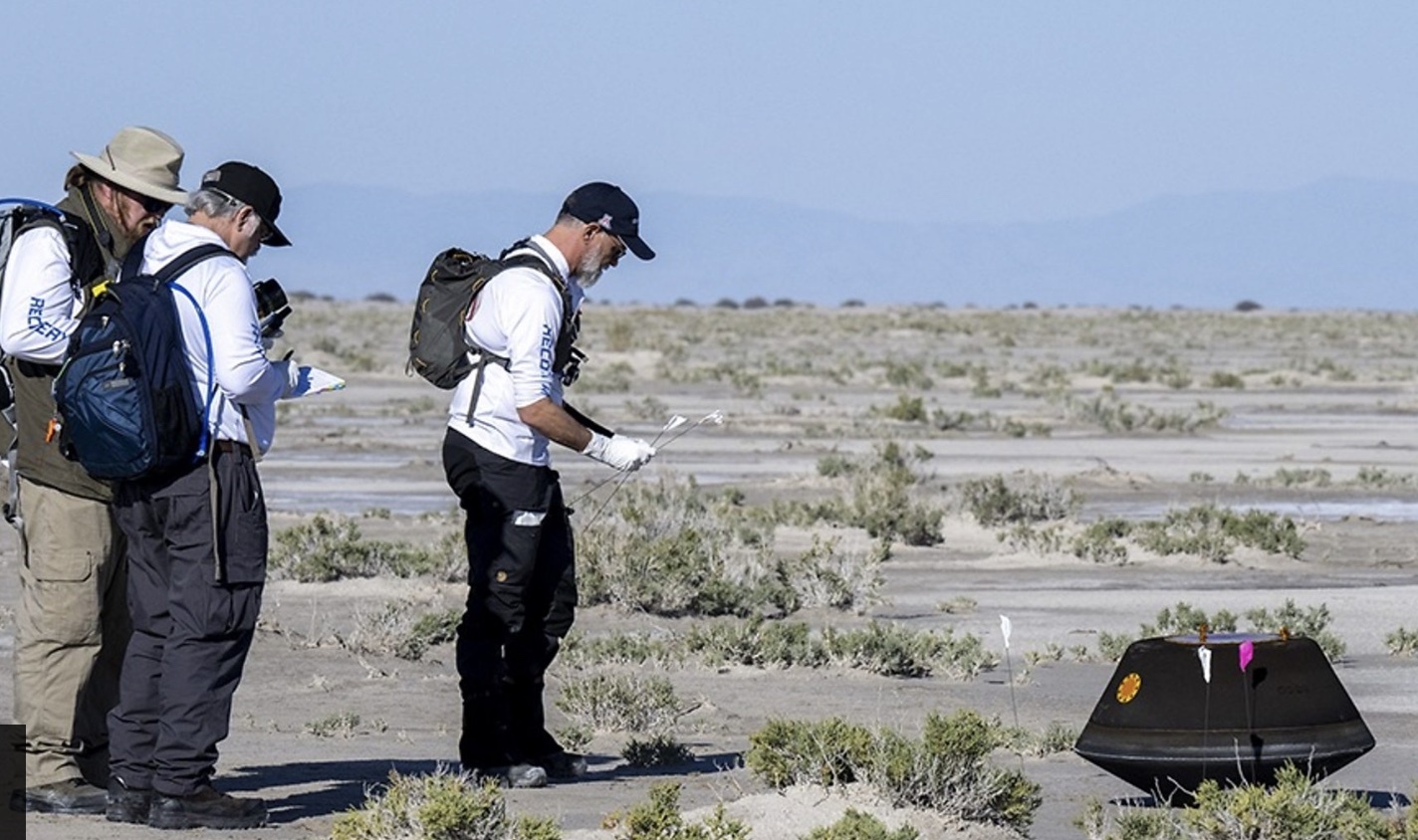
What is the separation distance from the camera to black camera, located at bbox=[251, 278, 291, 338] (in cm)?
786

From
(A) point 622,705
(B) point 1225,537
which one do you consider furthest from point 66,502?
(B) point 1225,537

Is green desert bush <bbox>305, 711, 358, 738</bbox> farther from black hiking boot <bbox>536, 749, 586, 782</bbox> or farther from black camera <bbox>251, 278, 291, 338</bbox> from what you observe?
black camera <bbox>251, 278, 291, 338</bbox>

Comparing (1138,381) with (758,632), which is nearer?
(758,632)

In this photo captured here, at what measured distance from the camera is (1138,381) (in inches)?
1976

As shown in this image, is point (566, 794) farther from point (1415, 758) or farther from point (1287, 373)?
point (1287, 373)

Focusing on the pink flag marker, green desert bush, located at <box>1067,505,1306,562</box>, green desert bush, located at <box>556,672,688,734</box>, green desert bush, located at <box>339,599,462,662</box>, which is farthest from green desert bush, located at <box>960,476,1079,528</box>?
the pink flag marker

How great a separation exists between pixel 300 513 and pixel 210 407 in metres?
13.8

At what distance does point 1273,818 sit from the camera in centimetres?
712

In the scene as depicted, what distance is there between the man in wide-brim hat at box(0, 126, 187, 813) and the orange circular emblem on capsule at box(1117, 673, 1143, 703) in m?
3.27

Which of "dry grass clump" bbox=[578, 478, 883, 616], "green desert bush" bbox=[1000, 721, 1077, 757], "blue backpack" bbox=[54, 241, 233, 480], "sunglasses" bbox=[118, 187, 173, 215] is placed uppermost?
"sunglasses" bbox=[118, 187, 173, 215]

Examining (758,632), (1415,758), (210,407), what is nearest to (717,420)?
(210,407)

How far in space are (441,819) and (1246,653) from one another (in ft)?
8.57

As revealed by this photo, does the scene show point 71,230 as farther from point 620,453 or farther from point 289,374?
point 620,453

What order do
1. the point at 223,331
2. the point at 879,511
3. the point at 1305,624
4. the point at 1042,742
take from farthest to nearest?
the point at 879,511 < the point at 1305,624 < the point at 1042,742 < the point at 223,331
